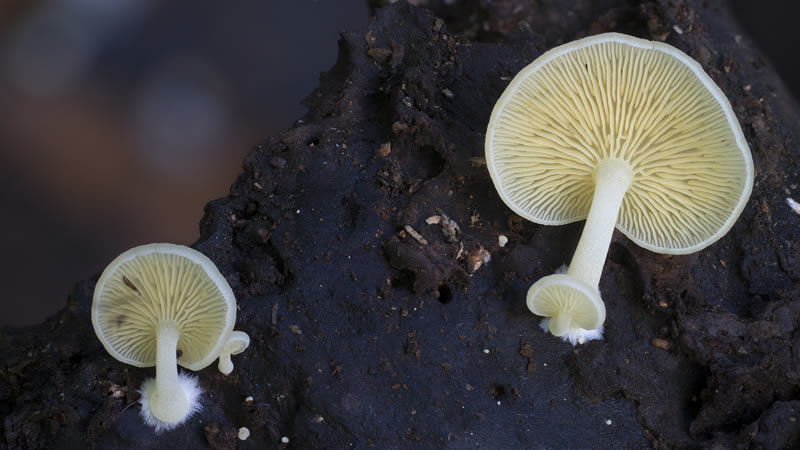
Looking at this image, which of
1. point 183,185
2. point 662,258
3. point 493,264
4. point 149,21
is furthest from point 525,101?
point 149,21

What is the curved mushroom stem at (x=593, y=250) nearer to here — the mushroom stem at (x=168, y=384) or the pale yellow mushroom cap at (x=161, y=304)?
the pale yellow mushroom cap at (x=161, y=304)

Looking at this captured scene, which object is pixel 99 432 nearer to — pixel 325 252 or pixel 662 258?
pixel 325 252

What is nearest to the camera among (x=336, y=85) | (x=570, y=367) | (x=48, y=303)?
(x=570, y=367)

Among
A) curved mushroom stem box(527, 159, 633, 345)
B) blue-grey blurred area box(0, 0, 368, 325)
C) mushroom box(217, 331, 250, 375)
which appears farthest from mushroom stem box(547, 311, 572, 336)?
blue-grey blurred area box(0, 0, 368, 325)

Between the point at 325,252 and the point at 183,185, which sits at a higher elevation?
the point at 325,252

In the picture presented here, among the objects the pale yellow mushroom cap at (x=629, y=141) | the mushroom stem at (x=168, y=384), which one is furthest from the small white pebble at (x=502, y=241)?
the mushroom stem at (x=168, y=384)

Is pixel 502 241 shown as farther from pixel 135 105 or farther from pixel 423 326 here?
pixel 135 105
